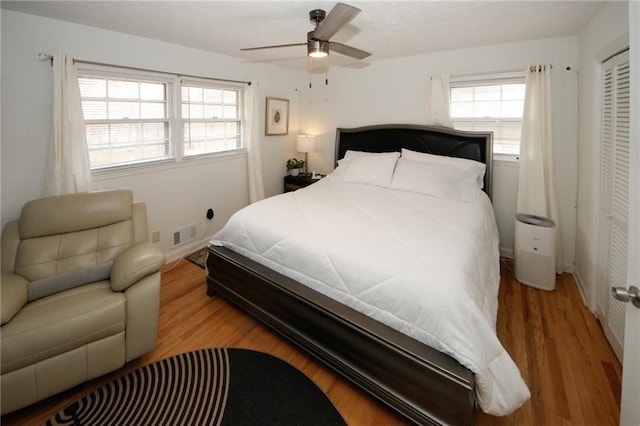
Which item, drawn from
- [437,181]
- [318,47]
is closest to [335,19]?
[318,47]

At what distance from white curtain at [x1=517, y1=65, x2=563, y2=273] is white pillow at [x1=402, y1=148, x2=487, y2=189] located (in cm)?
42

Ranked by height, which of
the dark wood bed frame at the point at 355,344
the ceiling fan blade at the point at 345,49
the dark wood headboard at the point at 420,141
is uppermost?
the ceiling fan blade at the point at 345,49

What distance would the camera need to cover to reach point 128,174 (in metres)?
2.99

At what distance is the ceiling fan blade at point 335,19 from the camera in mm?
1778

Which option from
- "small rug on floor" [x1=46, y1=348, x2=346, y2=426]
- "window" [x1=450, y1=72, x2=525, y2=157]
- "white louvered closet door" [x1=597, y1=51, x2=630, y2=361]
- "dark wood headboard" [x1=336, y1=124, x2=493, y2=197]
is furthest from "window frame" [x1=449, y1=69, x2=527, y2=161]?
"small rug on floor" [x1=46, y1=348, x2=346, y2=426]

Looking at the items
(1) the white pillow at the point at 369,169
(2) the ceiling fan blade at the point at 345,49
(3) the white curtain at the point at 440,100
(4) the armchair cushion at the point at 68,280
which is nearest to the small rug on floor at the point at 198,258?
(4) the armchair cushion at the point at 68,280

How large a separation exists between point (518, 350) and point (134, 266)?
8.50ft

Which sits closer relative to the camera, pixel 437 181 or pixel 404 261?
pixel 404 261

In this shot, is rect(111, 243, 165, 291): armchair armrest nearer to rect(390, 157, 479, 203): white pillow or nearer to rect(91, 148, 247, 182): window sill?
Answer: rect(91, 148, 247, 182): window sill

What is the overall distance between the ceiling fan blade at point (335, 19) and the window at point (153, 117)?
1908 millimetres

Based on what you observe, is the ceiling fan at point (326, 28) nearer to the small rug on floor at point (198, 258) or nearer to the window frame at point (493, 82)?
the window frame at point (493, 82)

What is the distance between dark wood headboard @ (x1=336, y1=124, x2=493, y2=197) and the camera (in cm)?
338

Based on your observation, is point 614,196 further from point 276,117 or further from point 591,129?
point 276,117

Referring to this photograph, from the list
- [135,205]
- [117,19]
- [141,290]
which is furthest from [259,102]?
[141,290]
